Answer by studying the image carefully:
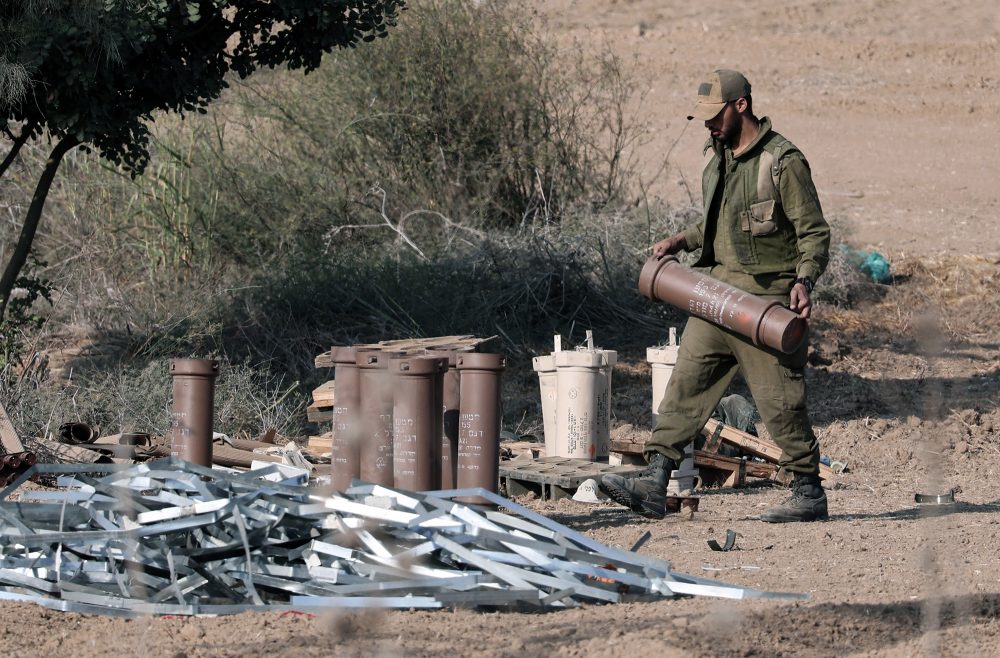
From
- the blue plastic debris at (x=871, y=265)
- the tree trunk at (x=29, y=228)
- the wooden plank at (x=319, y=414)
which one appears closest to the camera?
the wooden plank at (x=319, y=414)

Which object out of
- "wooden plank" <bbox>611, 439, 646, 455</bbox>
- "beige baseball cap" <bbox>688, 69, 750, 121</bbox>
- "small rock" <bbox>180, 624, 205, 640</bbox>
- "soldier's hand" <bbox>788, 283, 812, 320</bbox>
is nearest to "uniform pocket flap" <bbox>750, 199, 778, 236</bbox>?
"soldier's hand" <bbox>788, 283, 812, 320</bbox>

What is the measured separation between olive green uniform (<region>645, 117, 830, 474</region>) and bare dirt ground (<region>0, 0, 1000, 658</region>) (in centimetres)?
49

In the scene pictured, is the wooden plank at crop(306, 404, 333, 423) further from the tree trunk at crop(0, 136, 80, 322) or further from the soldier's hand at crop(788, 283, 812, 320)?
the soldier's hand at crop(788, 283, 812, 320)

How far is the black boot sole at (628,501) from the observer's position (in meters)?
6.00

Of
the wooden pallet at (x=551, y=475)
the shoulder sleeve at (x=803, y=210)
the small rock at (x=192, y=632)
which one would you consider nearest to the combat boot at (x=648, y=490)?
the wooden pallet at (x=551, y=475)

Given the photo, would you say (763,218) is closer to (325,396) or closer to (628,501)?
(628,501)

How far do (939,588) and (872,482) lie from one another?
2.94 meters

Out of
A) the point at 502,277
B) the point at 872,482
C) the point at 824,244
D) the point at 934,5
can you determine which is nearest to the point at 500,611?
the point at 824,244

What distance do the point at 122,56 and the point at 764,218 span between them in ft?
13.2

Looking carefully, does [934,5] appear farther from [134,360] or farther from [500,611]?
[500,611]

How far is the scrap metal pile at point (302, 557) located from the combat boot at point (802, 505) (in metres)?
1.73

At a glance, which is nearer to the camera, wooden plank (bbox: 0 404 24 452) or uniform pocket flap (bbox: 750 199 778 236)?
uniform pocket flap (bbox: 750 199 778 236)

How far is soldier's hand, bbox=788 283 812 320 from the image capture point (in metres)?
5.79

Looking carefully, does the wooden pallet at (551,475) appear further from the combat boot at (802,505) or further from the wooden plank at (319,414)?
the wooden plank at (319,414)
